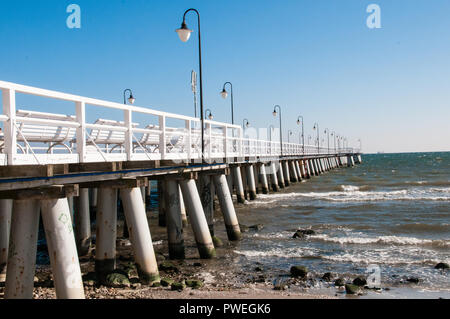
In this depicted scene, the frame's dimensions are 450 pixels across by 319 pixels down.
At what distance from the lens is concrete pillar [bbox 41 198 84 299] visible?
580 centimetres

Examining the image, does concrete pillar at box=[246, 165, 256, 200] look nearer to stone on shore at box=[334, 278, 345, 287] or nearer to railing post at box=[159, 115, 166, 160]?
railing post at box=[159, 115, 166, 160]

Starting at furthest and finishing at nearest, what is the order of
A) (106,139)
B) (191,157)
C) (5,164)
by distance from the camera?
(106,139) < (191,157) < (5,164)

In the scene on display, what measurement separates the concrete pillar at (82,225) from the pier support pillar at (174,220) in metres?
2.36

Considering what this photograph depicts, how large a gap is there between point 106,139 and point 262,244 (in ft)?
17.7

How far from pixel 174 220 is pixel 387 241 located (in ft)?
Answer: 23.2

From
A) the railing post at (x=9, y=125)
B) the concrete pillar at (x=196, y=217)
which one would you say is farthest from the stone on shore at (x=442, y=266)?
the railing post at (x=9, y=125)

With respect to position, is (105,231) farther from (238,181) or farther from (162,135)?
(238,181)

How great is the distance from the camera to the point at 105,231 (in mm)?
8180

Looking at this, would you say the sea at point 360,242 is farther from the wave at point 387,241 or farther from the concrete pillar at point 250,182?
the concrete pillar at point 250,182

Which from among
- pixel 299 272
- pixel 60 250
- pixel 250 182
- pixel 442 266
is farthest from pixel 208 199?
pixel 250 182
